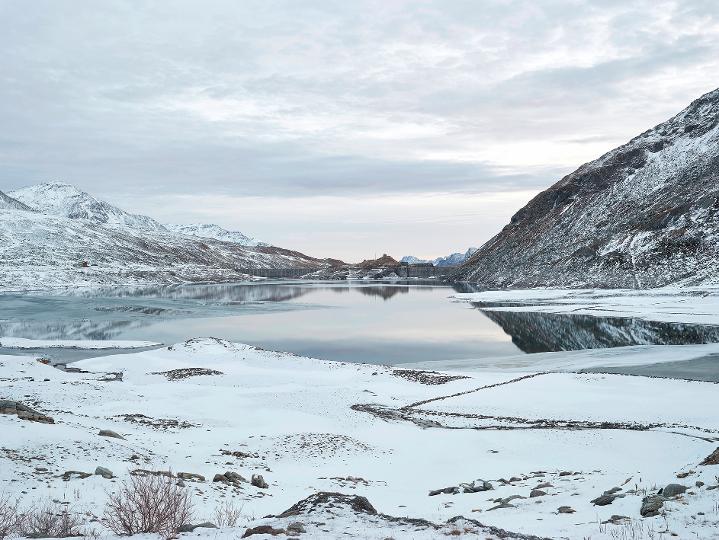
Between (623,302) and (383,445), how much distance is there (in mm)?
77766

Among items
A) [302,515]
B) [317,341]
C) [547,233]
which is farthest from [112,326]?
[547,233]

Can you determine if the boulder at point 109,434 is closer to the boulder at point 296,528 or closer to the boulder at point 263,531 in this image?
the boulder at point 263,531

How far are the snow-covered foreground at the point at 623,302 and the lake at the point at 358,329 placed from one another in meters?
4.38

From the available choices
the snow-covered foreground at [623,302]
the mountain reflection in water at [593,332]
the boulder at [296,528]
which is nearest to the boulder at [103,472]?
the boulder at [296,528]

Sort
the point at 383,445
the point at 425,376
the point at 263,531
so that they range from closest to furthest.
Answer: the point at 263,531
the point at 383,445
the point at 425,376

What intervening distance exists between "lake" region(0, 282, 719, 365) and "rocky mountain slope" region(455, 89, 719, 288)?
138ft

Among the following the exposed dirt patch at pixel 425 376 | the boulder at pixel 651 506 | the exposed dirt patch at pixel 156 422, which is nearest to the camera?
the boulder at pixel 651 506

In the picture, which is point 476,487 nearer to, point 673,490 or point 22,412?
point 673,490

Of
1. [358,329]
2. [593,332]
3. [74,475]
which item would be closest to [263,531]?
[74,475]

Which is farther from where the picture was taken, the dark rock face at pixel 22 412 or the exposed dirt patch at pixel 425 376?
the exposed dirt patch at pixel 425 376

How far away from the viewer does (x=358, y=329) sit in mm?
69562

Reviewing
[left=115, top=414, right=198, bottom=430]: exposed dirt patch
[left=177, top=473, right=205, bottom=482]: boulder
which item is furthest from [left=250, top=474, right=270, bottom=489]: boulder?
[left=115, top=414, right=198, bottom=430]: exposed dirt patch

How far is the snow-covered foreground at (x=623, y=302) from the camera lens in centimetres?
7081

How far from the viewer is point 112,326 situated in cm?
6969
